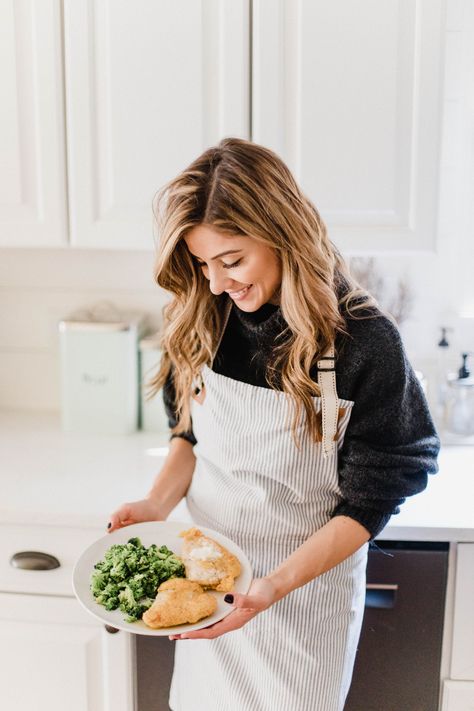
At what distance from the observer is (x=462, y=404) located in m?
1.92

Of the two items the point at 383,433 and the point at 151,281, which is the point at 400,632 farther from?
the point at 151,281

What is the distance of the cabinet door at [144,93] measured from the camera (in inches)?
63.2

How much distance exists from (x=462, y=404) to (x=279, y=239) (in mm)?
933

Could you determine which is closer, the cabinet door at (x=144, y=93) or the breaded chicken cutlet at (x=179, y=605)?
the breaded chicken cutlet at (x=179, y=605)

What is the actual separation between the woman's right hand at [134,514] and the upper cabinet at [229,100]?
577 millimetres

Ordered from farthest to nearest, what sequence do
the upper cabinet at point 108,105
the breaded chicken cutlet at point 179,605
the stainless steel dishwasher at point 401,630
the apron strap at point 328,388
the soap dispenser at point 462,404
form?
1. the soap dispenser at point 462,404
2. the upper cabinet at point 108,105
3. the stainless steel dishwasher at point 401,630
4. the apron strap at point 328,388
5. the breaded chicken cutlet at point 179,605

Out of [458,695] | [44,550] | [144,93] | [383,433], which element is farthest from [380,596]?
[144,93]

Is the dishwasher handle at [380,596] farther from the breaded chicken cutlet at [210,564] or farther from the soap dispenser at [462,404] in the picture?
the soap dispenser at [462,404]

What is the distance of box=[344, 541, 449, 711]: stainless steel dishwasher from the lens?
1506mm

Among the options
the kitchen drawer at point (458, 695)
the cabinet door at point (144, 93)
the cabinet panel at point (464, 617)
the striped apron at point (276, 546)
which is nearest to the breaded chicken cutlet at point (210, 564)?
the striped apron at point (276, 546)

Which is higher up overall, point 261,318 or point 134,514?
point 261,318

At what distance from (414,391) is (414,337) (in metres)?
0.82

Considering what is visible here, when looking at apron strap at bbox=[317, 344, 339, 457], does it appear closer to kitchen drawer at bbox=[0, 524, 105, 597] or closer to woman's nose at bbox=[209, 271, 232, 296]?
woman's nose at bbox=[209, 271, 232, 296]

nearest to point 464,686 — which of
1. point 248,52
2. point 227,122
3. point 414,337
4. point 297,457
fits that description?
point 297,457
